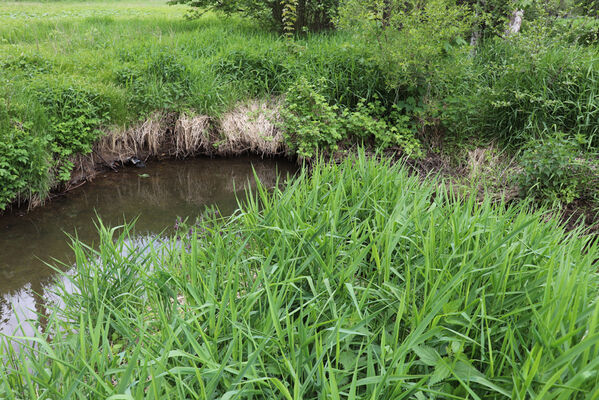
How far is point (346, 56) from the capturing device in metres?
6.15

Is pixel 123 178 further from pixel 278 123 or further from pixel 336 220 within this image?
pixel 336 220

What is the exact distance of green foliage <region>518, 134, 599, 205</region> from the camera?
4039 mm

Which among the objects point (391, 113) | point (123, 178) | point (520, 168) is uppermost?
point (391, 113)

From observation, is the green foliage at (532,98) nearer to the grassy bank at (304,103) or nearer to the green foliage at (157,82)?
the grassy bank at (304,103)

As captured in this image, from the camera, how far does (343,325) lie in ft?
6.00

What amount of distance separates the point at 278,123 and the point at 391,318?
13.5 ft

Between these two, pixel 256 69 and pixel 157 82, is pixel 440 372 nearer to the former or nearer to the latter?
pixel 157 82

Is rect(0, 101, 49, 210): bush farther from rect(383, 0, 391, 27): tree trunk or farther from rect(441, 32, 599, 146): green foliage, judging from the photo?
rect(441, 32, 599, 146): green foliage

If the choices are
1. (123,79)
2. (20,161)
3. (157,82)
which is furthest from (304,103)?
(20,161)

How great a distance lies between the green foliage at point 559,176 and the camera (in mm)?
4039

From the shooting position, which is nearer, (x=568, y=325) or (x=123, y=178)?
(x=568, y=325)

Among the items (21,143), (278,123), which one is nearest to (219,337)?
(21,143)

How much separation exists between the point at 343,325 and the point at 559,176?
3295 millimetres

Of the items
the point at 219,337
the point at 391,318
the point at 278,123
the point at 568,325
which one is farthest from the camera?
the point at 278,123
